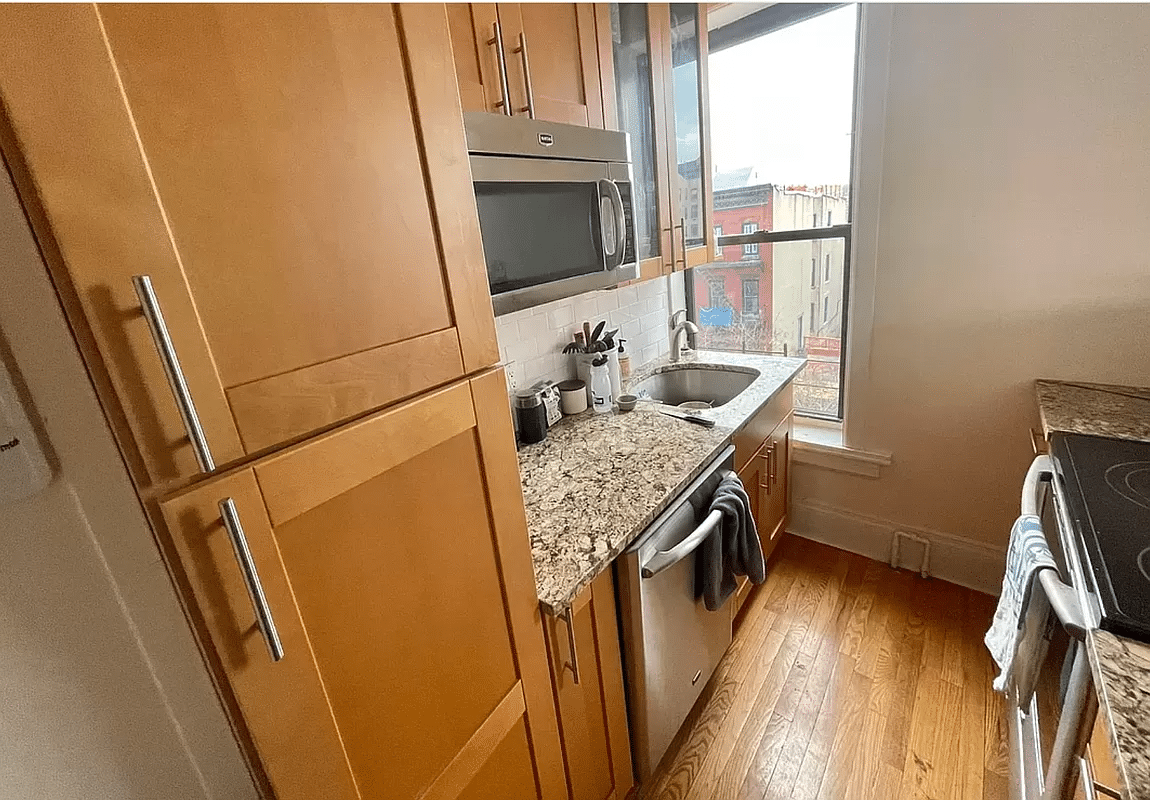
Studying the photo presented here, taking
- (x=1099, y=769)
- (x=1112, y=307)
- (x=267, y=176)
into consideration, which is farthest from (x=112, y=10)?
(x=1112, y=307)

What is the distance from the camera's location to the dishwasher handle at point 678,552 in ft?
3.72

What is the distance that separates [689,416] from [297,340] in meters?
1.33

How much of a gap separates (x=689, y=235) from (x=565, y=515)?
4.17 ft

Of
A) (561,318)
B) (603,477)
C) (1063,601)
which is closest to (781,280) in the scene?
(561,318)

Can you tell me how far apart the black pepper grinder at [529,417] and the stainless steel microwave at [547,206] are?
1.49 ft

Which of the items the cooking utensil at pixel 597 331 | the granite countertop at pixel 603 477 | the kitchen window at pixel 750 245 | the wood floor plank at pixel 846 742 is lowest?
the wood floor plank at pixel 846 742

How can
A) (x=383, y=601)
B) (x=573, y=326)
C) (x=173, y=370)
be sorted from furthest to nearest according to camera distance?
(x=573, y=326)
(x=383, y=601)
(x=173, y=370)

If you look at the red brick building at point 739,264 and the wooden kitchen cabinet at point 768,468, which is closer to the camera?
the wooden kitchen cabinet at point 768,468

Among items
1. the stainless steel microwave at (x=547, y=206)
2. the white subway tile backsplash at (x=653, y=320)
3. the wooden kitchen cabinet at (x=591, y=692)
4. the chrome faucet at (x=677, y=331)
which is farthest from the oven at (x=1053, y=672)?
the white subway tile backsplash at (x=653, y=320)

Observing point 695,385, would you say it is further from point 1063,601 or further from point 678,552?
point 1063,601


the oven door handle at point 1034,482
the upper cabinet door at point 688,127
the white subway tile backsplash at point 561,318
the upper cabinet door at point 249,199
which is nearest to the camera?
the upper cabinet door at point 249,199

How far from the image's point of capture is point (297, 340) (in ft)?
1.78

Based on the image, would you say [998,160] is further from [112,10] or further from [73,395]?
[73,395]

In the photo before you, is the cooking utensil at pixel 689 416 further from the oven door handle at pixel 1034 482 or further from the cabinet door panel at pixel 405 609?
the cabinet door panel at pixel 405 609
